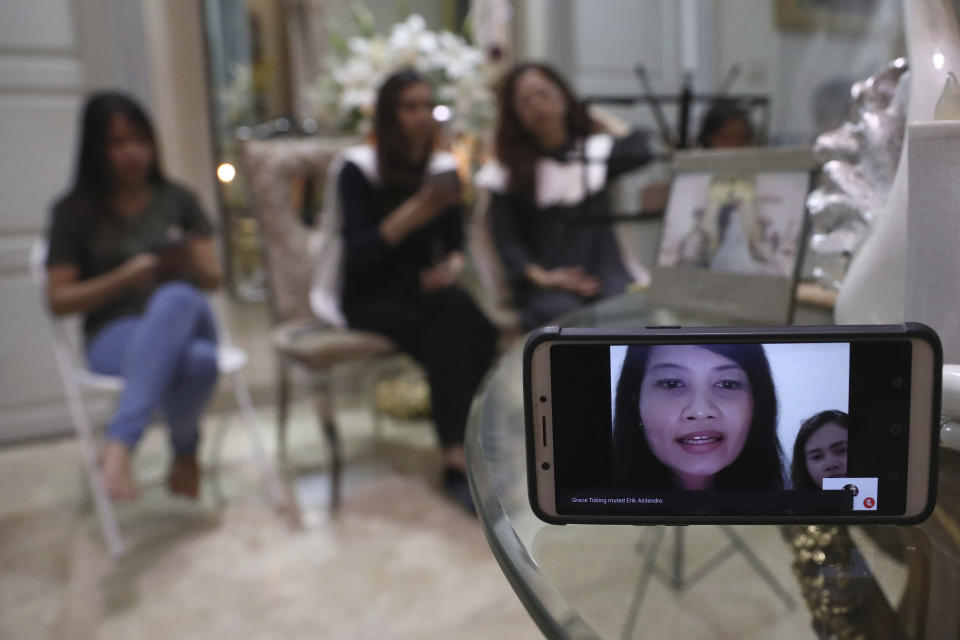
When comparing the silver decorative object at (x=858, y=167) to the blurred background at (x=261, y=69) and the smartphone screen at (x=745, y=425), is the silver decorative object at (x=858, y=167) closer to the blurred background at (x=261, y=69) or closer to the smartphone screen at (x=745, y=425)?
the smartphone screen at (x=745, y=425)

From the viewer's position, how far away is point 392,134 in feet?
7.22

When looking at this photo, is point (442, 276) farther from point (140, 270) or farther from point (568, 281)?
point (140, 270)

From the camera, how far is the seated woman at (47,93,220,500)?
6.23 ft

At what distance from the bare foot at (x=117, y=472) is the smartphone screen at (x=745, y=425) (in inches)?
57.9

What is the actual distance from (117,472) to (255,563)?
352 millimetres

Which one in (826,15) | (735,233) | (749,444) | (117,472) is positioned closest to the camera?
(749,444)

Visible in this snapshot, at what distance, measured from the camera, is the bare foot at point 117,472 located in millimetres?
1654

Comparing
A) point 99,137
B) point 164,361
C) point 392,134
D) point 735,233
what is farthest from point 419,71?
point 735,233

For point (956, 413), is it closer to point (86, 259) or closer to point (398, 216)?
point (398, 216)

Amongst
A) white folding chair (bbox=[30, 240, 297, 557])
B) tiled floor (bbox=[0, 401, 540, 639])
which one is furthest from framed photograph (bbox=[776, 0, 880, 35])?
white folding chair (bbox=[30, 240, 297, 557])

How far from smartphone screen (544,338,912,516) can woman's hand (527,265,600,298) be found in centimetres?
163

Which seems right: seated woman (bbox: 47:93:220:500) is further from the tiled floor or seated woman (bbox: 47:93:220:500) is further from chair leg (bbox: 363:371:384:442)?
chair leg (bbox: 363:371:384:442)

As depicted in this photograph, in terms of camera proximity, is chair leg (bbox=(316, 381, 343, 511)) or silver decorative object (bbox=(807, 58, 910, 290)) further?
chair leg (bbox=(316, 381, 343, 511))

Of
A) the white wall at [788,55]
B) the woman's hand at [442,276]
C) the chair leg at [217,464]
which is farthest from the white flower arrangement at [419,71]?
the white wall at [788,55]
